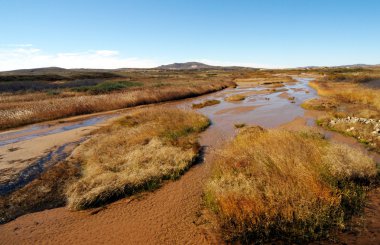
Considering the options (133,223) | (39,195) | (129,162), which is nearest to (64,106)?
(129,162)

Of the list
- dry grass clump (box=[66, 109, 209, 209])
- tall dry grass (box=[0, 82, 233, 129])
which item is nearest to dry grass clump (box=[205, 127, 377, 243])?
dry grass clump (box=[66, 109, 209, 209])

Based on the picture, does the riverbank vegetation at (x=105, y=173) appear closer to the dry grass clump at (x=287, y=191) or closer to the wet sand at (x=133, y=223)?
the wet sand at (x=133, y=223)

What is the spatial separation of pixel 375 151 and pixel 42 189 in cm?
1562

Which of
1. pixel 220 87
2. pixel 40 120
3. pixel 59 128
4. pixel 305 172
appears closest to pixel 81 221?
pixel 305 172

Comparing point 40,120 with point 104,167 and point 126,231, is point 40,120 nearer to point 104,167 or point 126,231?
point 104,167

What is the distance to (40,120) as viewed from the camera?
25.6 metres

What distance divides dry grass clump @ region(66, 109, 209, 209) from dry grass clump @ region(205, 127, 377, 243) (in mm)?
2564

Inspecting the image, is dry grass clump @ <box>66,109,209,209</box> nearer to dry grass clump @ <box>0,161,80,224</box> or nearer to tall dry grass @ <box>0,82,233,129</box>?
dry grass clump @ <box>0,161,80,224</box>

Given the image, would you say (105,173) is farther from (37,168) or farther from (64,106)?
(64,106)

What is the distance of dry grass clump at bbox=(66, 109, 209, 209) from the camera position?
362 inches

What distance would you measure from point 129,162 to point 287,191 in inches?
277

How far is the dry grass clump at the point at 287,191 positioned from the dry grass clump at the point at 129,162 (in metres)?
2.56

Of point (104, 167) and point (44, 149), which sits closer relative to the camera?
point (104, 167)

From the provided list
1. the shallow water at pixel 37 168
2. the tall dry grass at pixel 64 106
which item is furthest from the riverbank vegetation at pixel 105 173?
the tall dry grass at pixel 64 106
